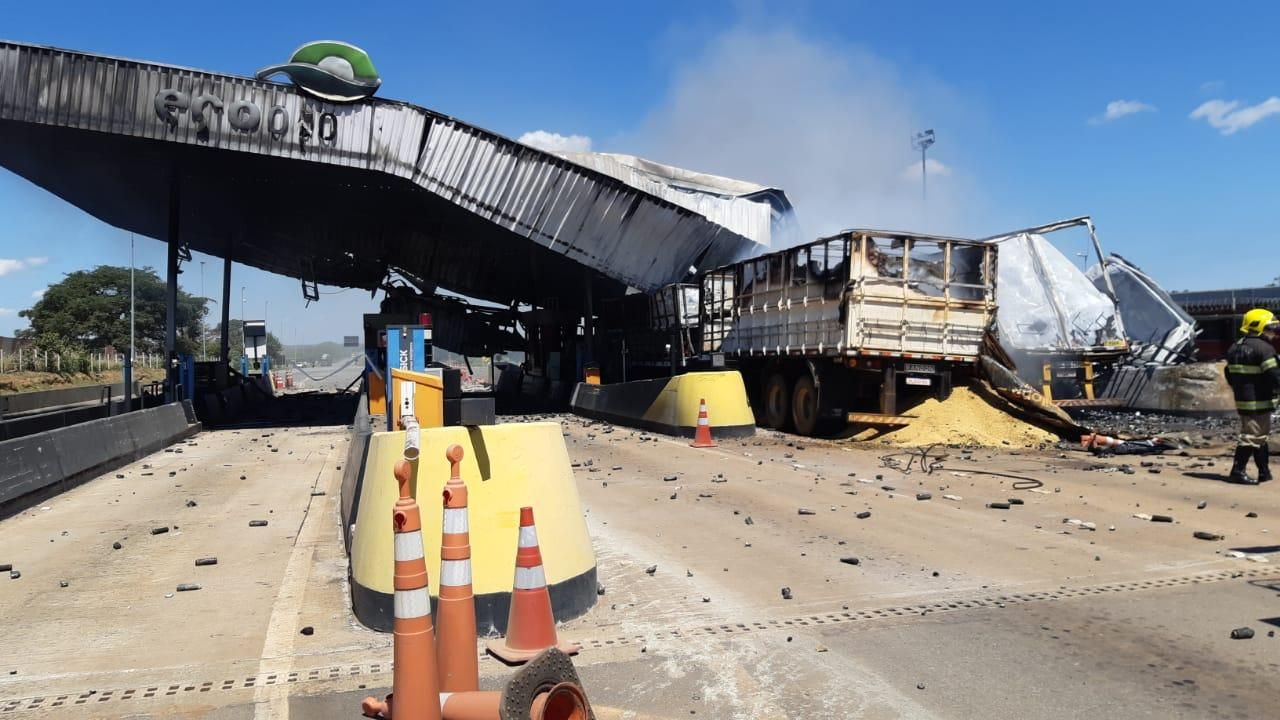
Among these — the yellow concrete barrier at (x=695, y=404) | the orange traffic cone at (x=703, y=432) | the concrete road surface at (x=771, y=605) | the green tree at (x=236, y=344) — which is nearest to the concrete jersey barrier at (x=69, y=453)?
the concrete road surface at (x=771, y=605)

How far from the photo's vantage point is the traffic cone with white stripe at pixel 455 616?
3633 mm

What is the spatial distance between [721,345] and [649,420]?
3.48 metres

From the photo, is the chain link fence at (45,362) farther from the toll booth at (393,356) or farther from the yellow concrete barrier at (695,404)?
the yellow concrete barrier at (695,404)

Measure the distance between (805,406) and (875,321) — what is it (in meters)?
2.50

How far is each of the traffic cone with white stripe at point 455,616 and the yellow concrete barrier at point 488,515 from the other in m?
1.23

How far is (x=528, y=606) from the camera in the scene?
438 centimetres

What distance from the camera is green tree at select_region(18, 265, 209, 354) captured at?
230ft

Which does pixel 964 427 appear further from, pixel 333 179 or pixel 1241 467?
pixel 333 179

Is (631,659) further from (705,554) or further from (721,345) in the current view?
(721,345)

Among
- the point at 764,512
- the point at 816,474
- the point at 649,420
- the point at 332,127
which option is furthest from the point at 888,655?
the point at 332,127

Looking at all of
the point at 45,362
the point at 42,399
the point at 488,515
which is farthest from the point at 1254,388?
the point at 45,362

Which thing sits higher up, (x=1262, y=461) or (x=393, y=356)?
(x=393, y=356)

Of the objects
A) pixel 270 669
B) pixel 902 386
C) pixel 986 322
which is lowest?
pixel 270 669

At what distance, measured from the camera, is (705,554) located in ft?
23.1
